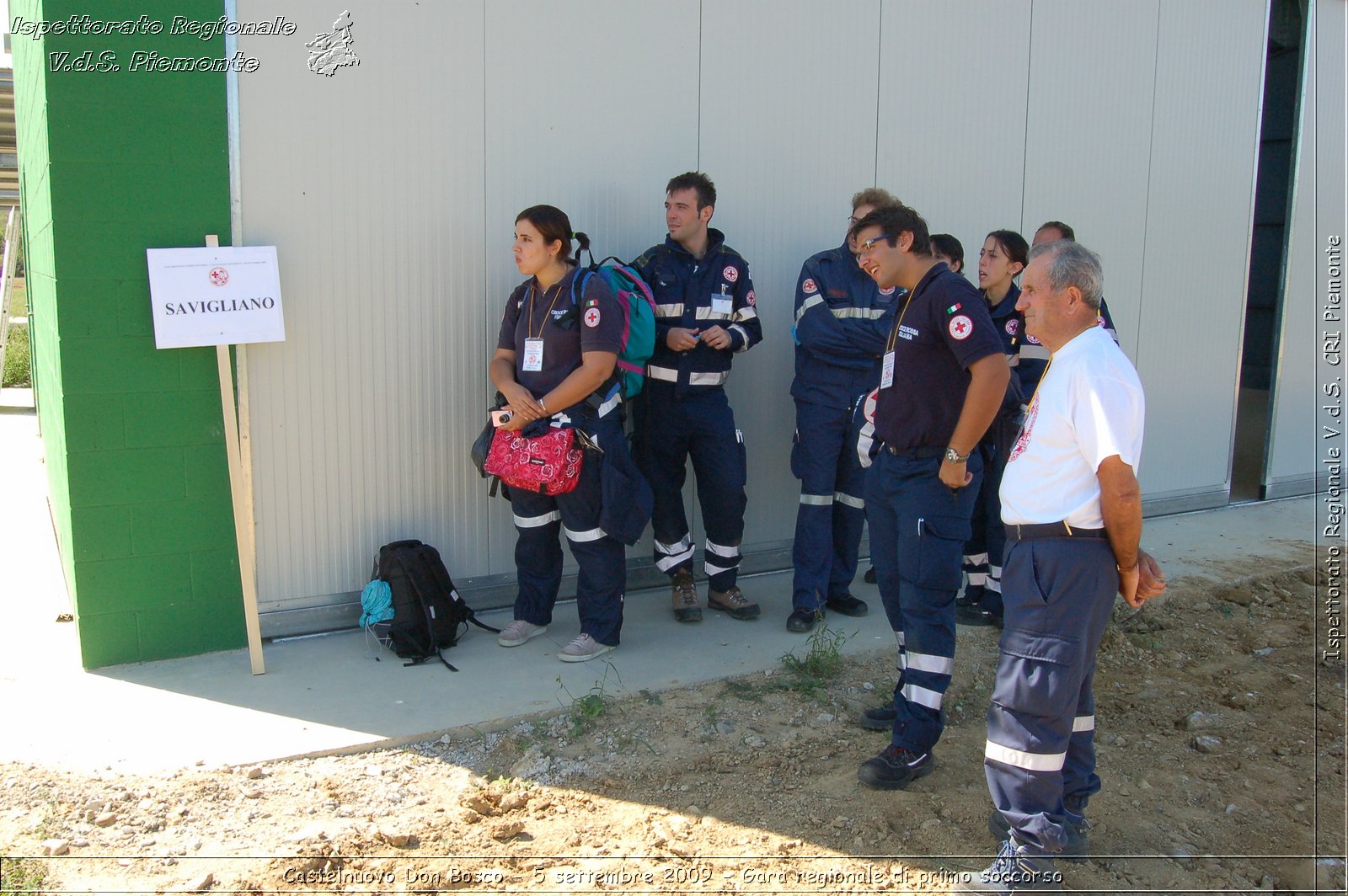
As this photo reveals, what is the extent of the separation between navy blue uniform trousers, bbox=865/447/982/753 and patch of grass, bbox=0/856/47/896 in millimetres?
2692

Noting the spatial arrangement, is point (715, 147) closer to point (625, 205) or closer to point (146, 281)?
point (625, 205)

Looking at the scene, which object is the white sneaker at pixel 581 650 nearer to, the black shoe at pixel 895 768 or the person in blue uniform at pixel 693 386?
the person in blue uniform at pixel 693 386

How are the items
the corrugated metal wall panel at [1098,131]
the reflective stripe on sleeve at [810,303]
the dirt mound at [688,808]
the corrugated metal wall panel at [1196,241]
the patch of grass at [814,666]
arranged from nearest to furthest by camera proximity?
the dirt mound at [688,808] → the patch of grass at [814,666] → the reflective stripe on sleeve at [810,303] → the corrugated metal wall panel at [1098,131] → the corrugated metal wall panel at [1196,241]

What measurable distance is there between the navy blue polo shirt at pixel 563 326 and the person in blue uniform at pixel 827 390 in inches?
44.4

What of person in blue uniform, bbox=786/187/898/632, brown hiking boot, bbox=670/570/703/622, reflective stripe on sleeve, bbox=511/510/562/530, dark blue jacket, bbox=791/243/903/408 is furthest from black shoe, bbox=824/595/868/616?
reflective stripe on sleeve, bbox=511/510/562/530

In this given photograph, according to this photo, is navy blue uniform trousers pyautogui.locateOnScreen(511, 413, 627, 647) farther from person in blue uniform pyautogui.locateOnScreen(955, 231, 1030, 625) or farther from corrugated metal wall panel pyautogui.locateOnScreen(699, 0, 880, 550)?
person in blue uniform pyautogui.locateOnScreen(955, 231, 1030, 625)

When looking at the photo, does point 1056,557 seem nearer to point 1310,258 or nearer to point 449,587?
point 449,587

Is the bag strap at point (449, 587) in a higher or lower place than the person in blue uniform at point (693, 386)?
lower

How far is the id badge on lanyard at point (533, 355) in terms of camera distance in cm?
459

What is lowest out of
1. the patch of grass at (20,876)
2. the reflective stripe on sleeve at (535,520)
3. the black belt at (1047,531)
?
the patch of grass at (20,876)

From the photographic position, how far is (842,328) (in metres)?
5.06

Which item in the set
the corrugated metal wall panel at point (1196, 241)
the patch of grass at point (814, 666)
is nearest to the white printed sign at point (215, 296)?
the patch of grass at point (814, 666)

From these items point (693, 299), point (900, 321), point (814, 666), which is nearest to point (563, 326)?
point (693, 299)

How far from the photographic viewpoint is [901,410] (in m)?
3.69
